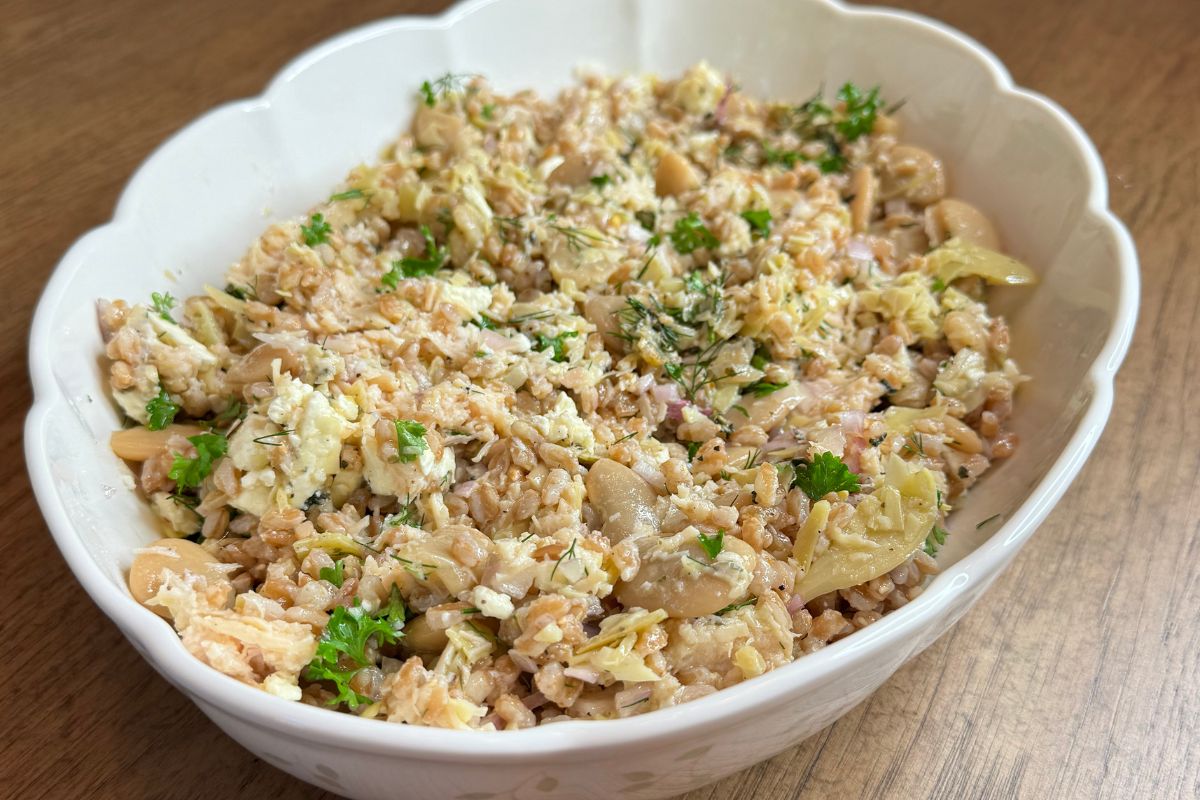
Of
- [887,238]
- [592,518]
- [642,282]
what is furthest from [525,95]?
[592,518]

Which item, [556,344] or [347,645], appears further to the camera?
[556,344]

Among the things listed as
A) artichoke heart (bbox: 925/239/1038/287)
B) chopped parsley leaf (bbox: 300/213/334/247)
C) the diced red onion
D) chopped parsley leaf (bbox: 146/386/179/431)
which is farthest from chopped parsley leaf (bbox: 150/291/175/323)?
artichoke heart (bbox: 925/239/1038/287)

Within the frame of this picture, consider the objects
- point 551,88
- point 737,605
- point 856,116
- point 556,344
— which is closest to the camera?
point 737,605

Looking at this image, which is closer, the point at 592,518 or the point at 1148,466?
the point at 592,518

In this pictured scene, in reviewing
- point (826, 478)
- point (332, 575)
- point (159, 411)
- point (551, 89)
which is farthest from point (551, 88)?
point (332, 575)

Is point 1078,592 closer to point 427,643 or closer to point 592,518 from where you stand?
point 592,518

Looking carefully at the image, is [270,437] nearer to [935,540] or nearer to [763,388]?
[763,388]
